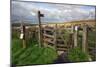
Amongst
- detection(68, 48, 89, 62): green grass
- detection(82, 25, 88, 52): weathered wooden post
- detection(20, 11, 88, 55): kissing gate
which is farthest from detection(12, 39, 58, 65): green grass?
detection(82, 25, 88, 52): weathered wooden post

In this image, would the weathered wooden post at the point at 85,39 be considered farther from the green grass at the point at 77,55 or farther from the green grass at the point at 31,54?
the green grass at the point at 31,54

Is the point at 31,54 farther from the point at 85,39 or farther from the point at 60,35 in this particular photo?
the point at 85,39

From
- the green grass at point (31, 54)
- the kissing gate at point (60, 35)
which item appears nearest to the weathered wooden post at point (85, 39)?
the kissing gate at point (60, 35)

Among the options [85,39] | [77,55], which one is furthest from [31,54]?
[85,39]

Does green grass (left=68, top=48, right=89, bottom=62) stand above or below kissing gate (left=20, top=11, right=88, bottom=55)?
below

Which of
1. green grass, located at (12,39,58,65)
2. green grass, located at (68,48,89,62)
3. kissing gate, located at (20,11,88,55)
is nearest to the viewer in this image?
green grass, located at (12,39,58,65)

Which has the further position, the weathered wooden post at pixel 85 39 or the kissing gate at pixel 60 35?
the weathered wooden post at pixel 85 39

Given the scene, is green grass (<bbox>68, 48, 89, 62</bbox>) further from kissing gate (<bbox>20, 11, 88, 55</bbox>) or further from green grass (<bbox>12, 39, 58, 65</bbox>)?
green grass (<bbox>12, 39, 58, 65</bbox>)

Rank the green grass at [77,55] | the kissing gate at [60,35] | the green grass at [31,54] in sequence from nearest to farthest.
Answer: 1. the green grass at [31,54]
2. the kissing gate at [60,35]
3. the green grass at [77,55]

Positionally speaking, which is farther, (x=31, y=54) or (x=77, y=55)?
(x=77, y=55)

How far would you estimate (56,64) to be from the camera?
2.27m

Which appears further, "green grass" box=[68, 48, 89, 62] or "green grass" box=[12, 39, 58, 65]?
"green grass" box=[68, 48, 89, 62]

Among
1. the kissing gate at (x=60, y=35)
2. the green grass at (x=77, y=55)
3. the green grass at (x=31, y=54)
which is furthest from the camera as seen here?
the green grass at (x=77, y=55)

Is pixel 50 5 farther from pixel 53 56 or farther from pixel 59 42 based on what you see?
pixel 53 56
